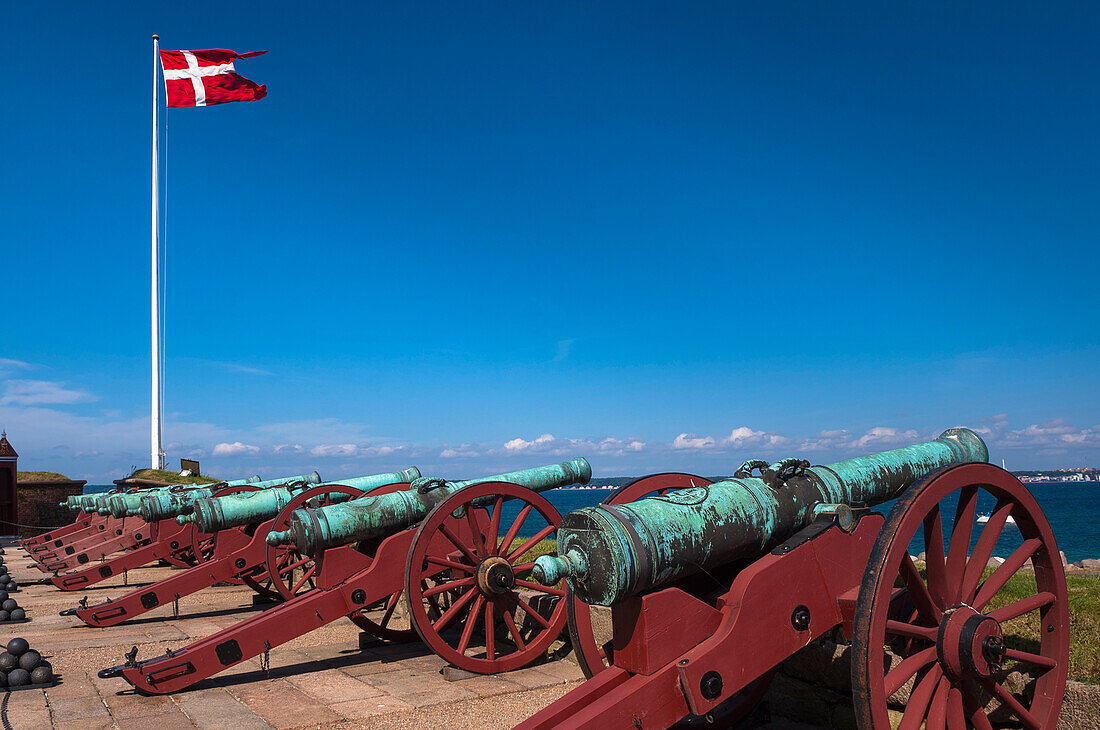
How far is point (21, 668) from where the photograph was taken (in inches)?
242

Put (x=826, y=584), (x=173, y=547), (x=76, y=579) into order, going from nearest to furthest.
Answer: (x=826, y=584) < (x=173, y=547) < (x=76, y=579)

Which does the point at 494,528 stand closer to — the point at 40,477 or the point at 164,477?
the point at 164,477

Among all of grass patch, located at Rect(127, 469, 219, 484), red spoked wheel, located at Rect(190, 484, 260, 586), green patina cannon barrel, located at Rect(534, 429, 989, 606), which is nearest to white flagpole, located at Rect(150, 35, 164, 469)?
grass patch, located at Rect(127, 469, 219, 484)

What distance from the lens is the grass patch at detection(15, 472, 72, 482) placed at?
28.0 m

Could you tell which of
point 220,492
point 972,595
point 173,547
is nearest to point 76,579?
point 173,547

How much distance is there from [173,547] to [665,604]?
996 centimetres

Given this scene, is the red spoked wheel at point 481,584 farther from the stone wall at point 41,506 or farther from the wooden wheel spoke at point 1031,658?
the stone wall at point 41,506

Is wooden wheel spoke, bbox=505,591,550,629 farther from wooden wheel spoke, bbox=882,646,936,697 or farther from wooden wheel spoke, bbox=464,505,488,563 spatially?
wooden wheel spoke, bbox=882,646,936,697

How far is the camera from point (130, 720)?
5297mm

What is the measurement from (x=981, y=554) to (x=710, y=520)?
4.29 ft

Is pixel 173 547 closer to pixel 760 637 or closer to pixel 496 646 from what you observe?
pixel 496 646

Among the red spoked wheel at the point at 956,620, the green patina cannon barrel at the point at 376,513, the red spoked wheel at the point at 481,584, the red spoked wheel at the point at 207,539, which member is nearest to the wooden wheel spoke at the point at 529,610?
the red spoked wheel at the point at 481,584

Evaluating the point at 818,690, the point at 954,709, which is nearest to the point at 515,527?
the point at 818,690

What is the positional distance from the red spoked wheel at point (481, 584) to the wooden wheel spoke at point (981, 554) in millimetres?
3330
